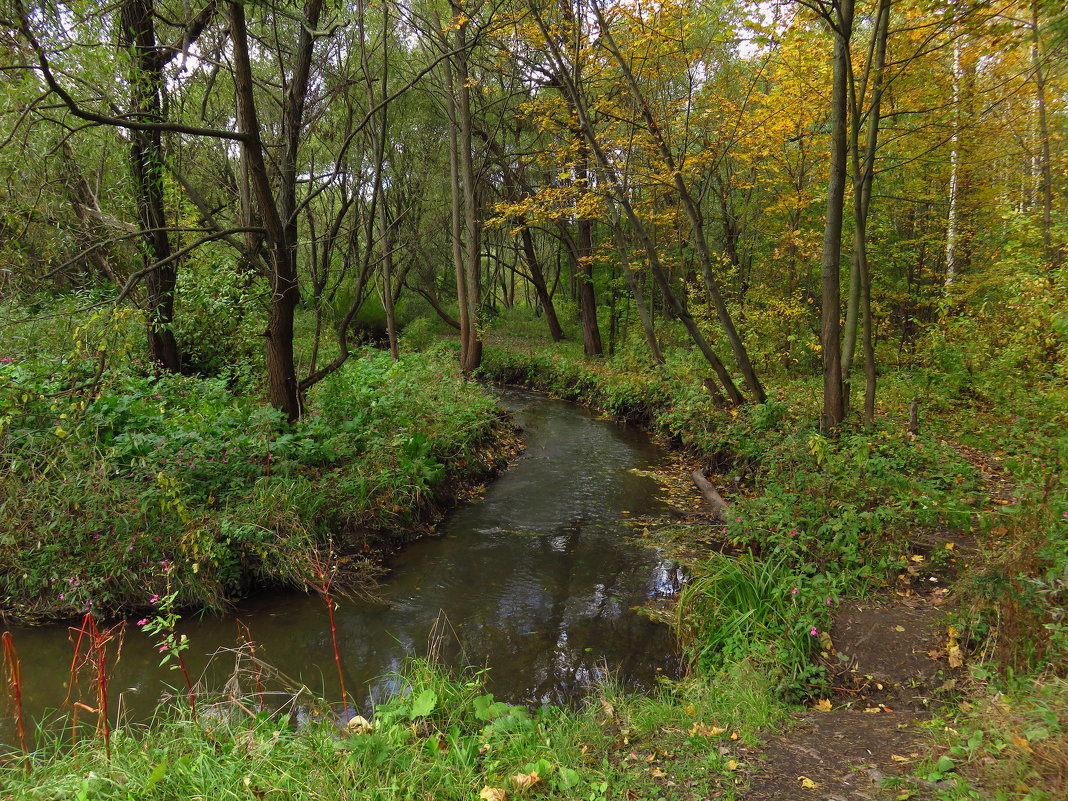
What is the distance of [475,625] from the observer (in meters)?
5.27

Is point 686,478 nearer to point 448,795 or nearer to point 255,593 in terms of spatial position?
point 255,593

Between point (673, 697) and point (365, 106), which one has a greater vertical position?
A: point (365, 106)

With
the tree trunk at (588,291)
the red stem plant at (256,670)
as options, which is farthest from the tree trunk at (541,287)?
the red stem plant at (256,670)

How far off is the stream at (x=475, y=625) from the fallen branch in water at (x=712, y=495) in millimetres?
779

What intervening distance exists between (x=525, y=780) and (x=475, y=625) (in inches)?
102

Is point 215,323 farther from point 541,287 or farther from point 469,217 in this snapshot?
point 541,287

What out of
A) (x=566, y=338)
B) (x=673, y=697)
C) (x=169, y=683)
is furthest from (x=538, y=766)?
(x=566, y=338)

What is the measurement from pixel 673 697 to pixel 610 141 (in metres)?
11.1

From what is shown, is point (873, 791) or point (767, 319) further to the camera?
point (767, 319)

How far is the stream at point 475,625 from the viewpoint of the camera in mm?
4441

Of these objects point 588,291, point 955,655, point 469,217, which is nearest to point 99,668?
point 955,655

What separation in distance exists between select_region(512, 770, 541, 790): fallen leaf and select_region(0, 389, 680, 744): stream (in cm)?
152

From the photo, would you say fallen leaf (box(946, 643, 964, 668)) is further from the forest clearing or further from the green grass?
the green grass

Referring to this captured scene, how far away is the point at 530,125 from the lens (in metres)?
18.4
